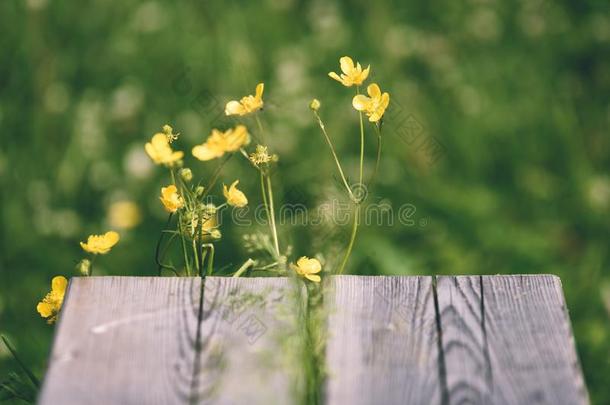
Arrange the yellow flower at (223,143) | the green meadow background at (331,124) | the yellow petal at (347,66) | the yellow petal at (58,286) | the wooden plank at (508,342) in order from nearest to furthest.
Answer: the wooden plank at (508,342)
the yellow flower at (223,143)
the yellow petal at (58,286)
the yellow petal at (347,66)
the green meadow background at (331,124)

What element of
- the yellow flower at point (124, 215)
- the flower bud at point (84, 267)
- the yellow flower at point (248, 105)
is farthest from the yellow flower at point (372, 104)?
the yellow flower at point (124, 215)

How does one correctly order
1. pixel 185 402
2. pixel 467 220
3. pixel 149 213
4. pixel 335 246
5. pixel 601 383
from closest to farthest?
pixel 185 402, pixel 335 246, pixel 601 383, pixel 467 220, pixel 149 213

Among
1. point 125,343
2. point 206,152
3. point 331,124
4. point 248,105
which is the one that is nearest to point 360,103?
point 248,105

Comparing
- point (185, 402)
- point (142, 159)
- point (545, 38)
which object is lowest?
point (185, 402)

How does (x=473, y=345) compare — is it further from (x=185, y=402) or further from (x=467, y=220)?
(x=467, y=220)

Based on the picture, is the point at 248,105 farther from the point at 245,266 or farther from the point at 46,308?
the point at 46,308

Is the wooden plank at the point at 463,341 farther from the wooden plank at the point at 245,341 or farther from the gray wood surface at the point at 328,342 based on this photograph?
the wooden plank at the point at 245,341

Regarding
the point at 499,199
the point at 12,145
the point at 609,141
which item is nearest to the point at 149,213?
the point at 12,145
